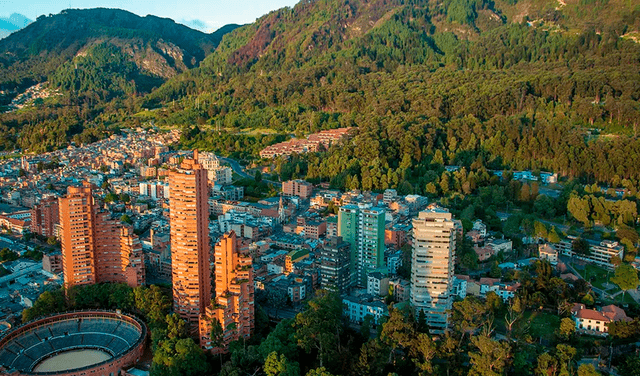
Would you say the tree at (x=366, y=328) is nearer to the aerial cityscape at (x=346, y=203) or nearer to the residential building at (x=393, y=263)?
the aerial cityscape at (x=346, y=203)

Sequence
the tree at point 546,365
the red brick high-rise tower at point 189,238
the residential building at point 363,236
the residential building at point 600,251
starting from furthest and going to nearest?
the residential building at point 600,251
the residential building at point 363,236
the red brick high-rise tower at point 189,238
the tree at point 546,365

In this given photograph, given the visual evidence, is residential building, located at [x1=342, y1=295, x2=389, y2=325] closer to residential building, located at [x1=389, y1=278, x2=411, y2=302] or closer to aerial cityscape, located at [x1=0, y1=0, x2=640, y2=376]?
aerial cityscape, located at [x1=0, y1=0, x2=640, y2=376]

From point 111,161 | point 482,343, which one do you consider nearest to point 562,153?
point 482,343

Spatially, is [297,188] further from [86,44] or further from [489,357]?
[86,44]

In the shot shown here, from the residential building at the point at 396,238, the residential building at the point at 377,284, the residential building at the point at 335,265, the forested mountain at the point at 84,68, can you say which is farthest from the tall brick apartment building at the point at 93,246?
the forested mountain at the point at 84,68

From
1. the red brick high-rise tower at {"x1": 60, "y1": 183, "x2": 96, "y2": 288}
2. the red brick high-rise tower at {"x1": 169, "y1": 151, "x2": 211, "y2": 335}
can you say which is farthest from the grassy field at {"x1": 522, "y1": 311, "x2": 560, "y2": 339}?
the red brick high-rise tower at {"x1": 60, "y1": 183, "x2": 96, "y2": 288}

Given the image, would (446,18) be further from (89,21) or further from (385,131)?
(89,21)
